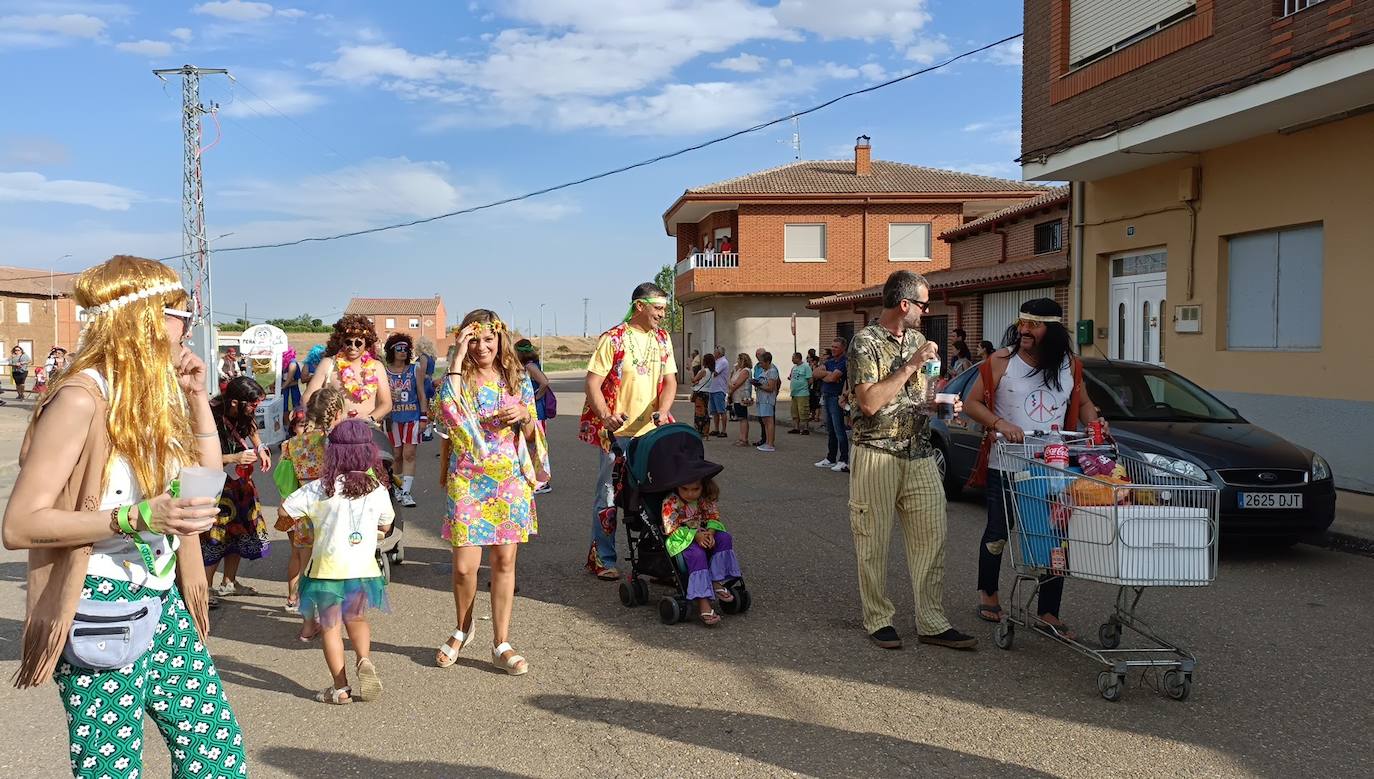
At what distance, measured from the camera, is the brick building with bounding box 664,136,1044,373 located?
39.6 metres

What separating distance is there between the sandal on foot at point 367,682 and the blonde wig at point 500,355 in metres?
1.46

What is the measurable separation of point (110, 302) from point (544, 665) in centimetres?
325

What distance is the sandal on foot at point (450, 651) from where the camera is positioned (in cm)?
529

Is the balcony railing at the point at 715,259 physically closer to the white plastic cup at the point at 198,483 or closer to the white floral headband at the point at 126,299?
the white floral headband at the point at 126,299

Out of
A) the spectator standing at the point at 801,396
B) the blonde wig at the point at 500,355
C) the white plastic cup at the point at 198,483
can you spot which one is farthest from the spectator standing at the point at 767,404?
the white plastic cup at the point at 198,483


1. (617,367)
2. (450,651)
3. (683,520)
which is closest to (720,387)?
(617,367)

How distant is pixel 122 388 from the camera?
2.52 meters

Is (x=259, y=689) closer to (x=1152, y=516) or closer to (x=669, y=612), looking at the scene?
(x=669, y=612)

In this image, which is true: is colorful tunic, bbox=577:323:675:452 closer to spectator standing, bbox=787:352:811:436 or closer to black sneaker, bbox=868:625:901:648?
black sneaker, bbox=868:625:901:648

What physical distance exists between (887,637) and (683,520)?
4.52 feet

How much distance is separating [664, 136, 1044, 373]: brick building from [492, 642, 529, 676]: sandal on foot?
112ft

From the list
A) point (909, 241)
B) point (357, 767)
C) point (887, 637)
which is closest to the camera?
point (357, 767)

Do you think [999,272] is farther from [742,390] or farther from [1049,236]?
[742,390]

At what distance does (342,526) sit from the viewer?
15.9 ft
